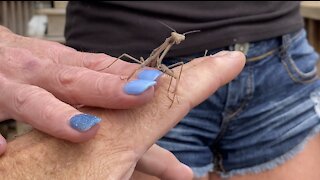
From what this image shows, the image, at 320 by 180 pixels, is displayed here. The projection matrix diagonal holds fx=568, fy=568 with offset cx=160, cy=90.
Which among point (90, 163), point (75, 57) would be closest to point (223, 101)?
point (75, 57)

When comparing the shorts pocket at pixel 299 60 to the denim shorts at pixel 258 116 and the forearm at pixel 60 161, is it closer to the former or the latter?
the denim shorts at pixel 258 116

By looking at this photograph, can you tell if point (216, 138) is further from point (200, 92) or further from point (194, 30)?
point (200, 92)

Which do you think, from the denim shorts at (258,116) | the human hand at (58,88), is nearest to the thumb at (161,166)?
the human hand at (58,88)

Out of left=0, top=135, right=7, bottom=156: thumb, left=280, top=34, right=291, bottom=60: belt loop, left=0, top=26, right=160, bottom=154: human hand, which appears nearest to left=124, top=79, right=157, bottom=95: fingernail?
left=0, top=26, right=160, bottom=154: human hand

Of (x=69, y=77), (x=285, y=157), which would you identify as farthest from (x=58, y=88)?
(x=285, y=157)

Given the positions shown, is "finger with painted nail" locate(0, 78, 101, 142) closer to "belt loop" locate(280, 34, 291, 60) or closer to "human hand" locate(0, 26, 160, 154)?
"human hand" locate(0, 26, 160, 154)
